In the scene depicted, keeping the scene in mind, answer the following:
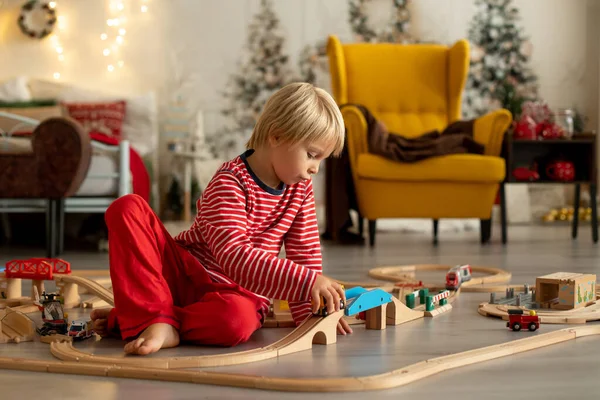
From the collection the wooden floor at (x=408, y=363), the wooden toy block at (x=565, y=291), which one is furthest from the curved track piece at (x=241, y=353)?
the wooden toy block at (x=565, y=291)

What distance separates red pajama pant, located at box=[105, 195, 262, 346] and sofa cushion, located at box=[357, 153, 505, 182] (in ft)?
7.12

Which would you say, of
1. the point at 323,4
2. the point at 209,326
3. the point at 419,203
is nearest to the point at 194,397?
the point at 209,326

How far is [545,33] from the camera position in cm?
539

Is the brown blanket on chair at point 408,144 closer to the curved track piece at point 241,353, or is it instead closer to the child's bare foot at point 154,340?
the curved track piece at point 241,353

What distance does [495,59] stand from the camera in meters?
5.34

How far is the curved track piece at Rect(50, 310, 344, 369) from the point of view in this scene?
4.04ft

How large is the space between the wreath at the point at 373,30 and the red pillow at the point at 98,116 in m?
1.69

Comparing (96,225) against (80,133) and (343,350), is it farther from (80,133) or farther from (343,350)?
(343,350)

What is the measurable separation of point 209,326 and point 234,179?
27 centimetres

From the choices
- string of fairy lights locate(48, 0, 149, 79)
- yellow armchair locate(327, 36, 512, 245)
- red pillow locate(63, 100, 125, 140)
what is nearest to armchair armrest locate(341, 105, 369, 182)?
yellow armchair locate(327, 36, 512, 245)

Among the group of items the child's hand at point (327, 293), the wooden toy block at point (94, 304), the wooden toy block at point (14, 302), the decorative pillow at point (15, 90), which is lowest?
the wooden toy block at point (94, 304)

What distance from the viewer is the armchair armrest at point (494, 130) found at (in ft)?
12.1

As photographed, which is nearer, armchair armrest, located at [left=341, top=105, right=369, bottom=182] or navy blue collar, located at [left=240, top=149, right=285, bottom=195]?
navy blue collar, located at [left=240, top=149, right=285, bottom=195]

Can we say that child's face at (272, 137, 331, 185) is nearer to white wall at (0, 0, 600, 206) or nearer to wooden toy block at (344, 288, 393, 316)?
wooden toy block at (344, 288, 393, 316)
